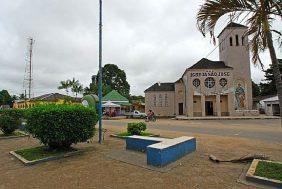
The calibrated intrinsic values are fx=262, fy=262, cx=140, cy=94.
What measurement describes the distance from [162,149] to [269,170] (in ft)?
9.37

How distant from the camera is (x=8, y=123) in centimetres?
1636

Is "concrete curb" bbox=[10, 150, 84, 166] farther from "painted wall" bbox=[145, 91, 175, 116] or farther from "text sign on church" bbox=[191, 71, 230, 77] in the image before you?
"painted wall" bbox=[145, 91, 175, 116]

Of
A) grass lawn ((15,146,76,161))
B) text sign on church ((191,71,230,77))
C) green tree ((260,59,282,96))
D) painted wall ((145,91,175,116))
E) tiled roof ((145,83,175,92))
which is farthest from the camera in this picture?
green tree ((260,59,282,96))

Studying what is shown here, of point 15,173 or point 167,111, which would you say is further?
point 167,111

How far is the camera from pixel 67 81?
172 feet

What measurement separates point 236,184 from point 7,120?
1456cm

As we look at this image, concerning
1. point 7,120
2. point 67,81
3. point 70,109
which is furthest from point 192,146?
point 67,81

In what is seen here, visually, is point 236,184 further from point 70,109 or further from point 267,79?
point 267,79

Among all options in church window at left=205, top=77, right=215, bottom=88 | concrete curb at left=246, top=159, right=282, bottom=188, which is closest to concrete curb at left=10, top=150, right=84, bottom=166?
concrete curb at left=246, top=159, right=282, bottom=188

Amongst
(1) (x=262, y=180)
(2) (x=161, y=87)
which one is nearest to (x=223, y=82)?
(2) (x=161, y=87)

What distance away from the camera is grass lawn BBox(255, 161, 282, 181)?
248 inches

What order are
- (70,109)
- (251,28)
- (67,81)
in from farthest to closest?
(67,81) → (70,109) → (251,28)

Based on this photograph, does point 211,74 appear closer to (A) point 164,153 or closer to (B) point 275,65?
(A) point 164,153

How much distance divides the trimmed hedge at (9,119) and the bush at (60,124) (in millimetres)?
7134
